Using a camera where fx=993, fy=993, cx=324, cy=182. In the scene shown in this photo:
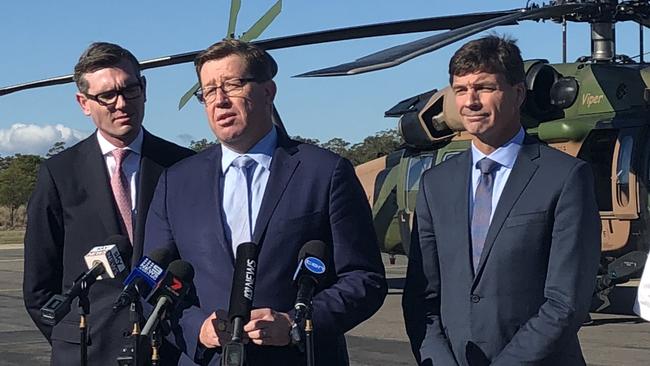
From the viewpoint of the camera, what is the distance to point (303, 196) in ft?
11.3

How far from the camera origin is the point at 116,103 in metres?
3.99

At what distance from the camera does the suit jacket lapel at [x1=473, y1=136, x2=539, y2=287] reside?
3383mm

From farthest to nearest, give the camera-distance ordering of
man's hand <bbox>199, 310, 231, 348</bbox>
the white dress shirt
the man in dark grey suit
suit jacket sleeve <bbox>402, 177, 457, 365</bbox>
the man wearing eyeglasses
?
the white dress shirt
the man wearing eyeglasses
suit jacket sleeve <bbox>402, 177, 457, 365</bbox>
the man in dark grey suit
man's hand <bbox>199, 310, 231, 348</bbox>

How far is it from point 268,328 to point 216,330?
19 centimetres

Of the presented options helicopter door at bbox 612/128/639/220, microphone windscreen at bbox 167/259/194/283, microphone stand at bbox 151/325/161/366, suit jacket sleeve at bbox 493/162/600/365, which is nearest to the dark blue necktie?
suit jacket sleeve at bbox 493/162/600/365

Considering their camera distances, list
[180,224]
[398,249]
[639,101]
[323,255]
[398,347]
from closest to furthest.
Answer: [323,255]
[180,224]
[398,347]
[639,101]
[398,249]

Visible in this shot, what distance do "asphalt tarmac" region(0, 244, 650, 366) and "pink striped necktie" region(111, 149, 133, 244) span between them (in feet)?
18.4

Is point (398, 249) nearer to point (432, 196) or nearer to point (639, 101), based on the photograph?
point (639, 101)

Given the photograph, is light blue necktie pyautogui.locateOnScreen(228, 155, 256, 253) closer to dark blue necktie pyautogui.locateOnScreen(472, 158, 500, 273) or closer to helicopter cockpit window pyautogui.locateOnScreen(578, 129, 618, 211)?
dark blue necktie pyautogui.locateOnScreen(472, 158, 500, 273)

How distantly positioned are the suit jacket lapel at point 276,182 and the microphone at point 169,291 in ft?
1.24

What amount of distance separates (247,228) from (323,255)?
539mm

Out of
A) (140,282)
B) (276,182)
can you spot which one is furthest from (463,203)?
(140,282)

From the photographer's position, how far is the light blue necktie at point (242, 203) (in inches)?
136

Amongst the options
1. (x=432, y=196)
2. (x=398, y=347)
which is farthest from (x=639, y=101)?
(x=432, y=196)
